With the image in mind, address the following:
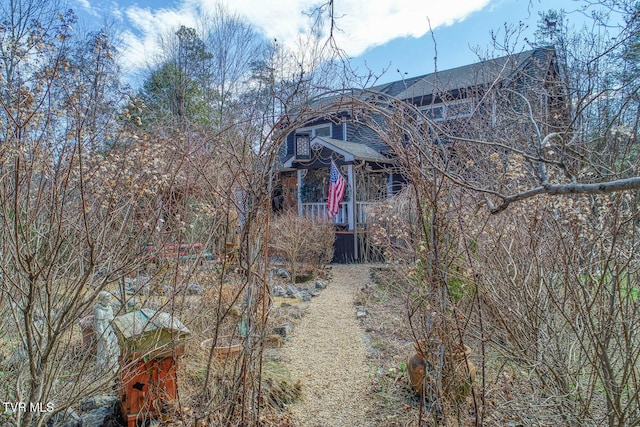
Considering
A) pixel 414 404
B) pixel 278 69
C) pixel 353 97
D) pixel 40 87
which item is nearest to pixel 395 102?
pixel 353 97

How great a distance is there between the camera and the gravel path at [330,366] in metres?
3.66

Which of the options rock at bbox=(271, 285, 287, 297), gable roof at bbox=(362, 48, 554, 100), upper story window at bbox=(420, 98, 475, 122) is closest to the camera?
upper story window at bbox=(420, 98, 475, 122)

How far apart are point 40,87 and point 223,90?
667 inches

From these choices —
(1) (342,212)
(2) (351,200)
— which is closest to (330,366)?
(2) (351,200)

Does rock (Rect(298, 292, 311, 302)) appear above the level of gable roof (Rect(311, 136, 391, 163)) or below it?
below

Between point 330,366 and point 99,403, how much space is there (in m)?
2.47

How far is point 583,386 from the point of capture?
2662mm

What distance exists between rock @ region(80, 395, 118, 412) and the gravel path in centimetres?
152

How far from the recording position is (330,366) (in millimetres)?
4777

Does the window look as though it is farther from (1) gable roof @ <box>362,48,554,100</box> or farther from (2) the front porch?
(2) the front porch

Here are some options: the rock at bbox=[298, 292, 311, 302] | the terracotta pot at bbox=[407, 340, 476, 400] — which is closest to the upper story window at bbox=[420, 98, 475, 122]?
the terracotta pot at bbox=[407, 340, 476, 400]

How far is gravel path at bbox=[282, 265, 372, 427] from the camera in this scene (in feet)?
12.0
